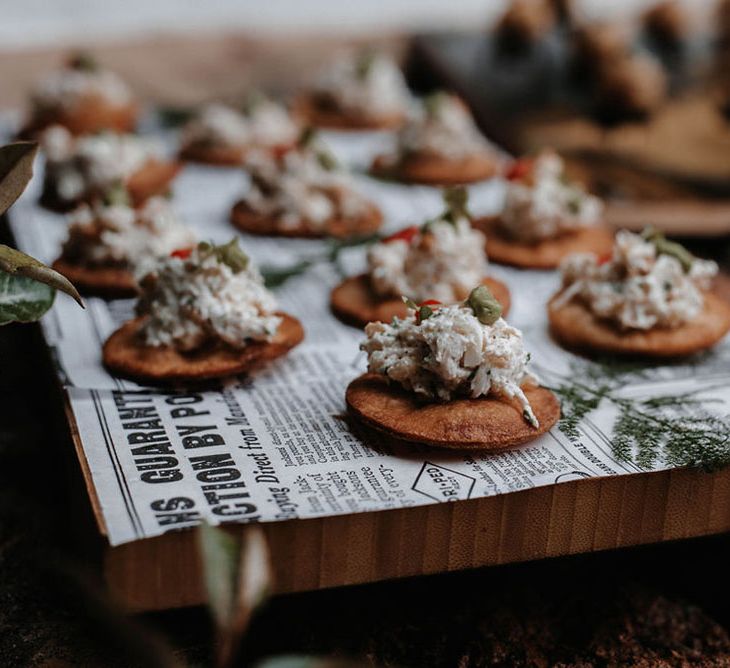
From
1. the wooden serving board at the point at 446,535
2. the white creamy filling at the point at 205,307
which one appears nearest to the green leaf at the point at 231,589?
the wooden serving board at the point at 446,535

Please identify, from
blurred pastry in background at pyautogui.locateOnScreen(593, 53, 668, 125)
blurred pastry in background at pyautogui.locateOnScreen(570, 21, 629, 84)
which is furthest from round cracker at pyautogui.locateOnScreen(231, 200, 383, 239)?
blurred pastry in background at pyautogui.locateOnScreen(570, 21, 629, 84)

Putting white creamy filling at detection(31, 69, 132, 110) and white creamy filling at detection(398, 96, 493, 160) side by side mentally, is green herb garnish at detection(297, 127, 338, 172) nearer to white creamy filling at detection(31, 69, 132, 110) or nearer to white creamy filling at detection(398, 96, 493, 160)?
white creamy filling at detection(398, 96, 493, 160)

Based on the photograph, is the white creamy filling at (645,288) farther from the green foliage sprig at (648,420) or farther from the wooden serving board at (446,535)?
the wooden serving board at (446,535)

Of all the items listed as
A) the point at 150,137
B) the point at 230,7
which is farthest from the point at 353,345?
the point at 230,7

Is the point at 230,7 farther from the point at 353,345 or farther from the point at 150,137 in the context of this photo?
the point at 353,345

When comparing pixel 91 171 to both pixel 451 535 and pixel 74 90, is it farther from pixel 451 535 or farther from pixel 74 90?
pixel 451 535

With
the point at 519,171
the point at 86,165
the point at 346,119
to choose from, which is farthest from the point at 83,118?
the point at 519,171
